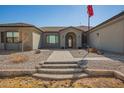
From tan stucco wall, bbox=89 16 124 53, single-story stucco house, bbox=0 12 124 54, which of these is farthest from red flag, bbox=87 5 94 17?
tan stucco wall, bbox=89 16 124 53

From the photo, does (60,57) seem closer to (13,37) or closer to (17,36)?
(17,36)

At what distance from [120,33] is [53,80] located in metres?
8.40

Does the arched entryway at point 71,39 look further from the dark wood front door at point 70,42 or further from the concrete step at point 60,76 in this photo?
the concrete step at point 60,76

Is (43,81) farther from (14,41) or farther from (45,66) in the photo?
(14,41)

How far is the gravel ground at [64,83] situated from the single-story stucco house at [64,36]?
7079 millimetres

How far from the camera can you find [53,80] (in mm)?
6461

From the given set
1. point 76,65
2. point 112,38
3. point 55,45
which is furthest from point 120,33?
point 55,45

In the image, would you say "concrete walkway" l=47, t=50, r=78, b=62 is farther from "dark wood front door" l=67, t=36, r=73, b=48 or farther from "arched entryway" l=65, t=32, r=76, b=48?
"dark wood front door" l=67, t=36, r=73, b=48

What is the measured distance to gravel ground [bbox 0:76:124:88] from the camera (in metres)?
5.73

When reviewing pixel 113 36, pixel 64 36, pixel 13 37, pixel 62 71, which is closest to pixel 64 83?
pixel 62 71

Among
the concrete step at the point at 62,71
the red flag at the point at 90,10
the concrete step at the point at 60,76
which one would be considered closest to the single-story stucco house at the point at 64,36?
the red flag at the point at 90,10

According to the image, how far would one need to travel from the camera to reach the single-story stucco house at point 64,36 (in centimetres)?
1359

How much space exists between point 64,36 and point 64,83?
63.4ft

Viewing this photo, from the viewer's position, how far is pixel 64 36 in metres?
25.1
